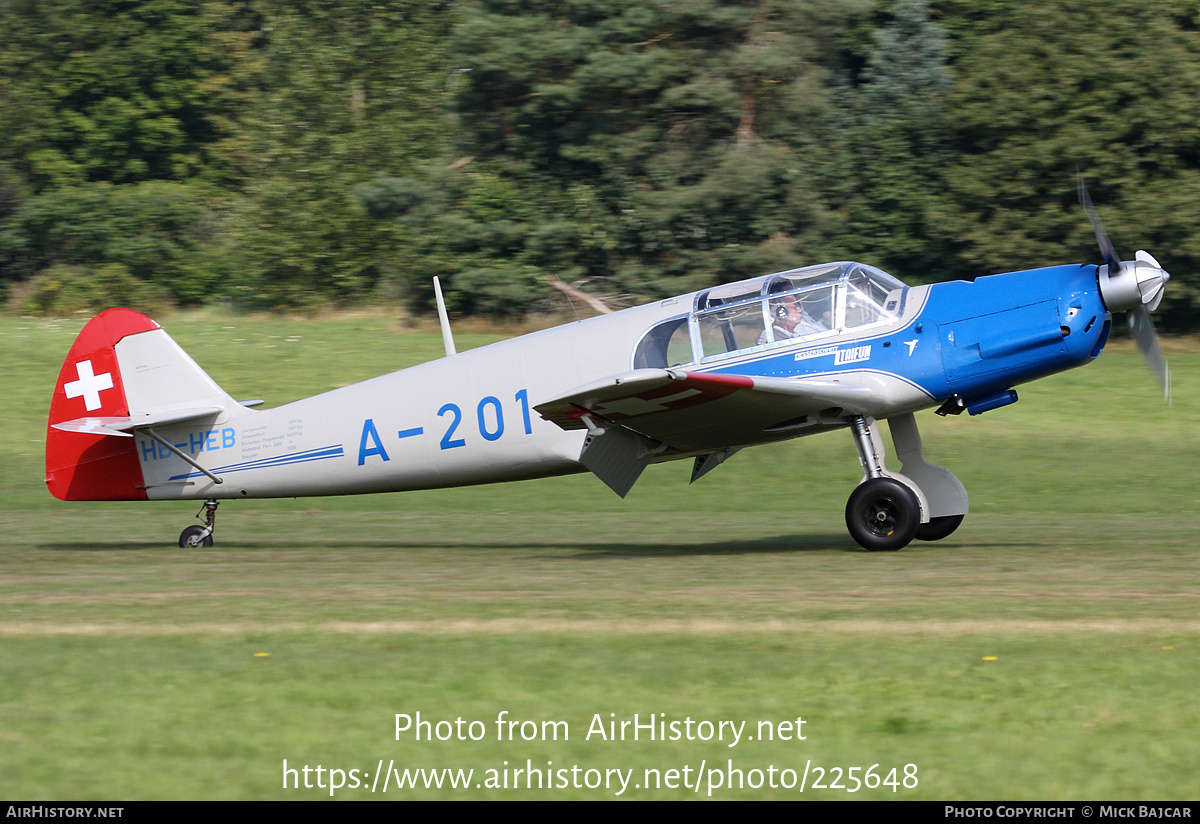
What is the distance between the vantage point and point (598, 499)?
18.0 meters

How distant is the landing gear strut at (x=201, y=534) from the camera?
42.6 ft

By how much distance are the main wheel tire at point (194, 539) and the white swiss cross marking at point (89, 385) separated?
5.23 ft

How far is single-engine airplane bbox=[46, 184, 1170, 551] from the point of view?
423 inches

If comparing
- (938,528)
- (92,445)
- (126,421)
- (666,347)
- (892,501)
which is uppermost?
(666,347)

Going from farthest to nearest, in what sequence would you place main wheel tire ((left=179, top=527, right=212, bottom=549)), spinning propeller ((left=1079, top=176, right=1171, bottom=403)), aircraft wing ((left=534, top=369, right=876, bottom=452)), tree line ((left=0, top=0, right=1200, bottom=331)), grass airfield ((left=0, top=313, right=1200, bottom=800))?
1. tree line ((left=0, top=0, right=1200, bottom=331))
2. main wheel tire ((left=179, top=527, right=212, bottom=549))
3. spinning propeller ((left=1079, top=176, right=1171, bottom=403))
4. aircraft wing ((left=534, top=369, right=876, bottom=452))
5. grass airfield ((left=0, top=313, right=1200, bottom=800))

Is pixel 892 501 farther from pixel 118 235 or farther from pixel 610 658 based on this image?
pixel 118 235

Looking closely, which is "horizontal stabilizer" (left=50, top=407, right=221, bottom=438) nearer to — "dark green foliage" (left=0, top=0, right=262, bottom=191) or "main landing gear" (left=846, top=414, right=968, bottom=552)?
"main landing gear" (left=846, top=414, right=968, bottom=552)

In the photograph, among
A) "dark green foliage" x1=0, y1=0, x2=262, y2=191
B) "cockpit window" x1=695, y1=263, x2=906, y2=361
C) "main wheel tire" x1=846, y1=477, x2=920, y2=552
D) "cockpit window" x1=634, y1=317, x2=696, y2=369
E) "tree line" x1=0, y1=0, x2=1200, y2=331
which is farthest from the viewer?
"dark green foliage" x1=0, y1=0, x2=262, y2=191

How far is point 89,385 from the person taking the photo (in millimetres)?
13133

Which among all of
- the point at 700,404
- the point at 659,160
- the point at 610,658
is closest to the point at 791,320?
the point at 700,404

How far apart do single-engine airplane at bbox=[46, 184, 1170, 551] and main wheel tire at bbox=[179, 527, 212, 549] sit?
0.07ft

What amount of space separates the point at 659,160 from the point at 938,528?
890 inches

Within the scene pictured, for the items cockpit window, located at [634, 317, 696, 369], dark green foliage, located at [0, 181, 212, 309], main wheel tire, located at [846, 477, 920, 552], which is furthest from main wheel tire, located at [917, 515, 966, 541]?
dark green foliage, located at [0, 181, 212, 309]

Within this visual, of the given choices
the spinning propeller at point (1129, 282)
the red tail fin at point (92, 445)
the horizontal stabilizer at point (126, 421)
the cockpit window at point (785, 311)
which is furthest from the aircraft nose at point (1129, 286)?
the red tail fin at point (92, 445)
